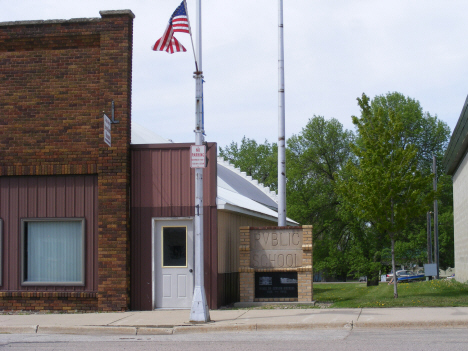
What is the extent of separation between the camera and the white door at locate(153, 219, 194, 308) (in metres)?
14.8

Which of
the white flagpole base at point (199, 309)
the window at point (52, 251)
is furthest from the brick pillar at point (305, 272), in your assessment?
the window at point (52, 251)

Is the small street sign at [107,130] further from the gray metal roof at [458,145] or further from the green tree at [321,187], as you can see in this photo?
the green tree at [321,187]

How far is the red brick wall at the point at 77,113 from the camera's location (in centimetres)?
1465

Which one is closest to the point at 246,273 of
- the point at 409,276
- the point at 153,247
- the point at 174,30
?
the point at 153,247

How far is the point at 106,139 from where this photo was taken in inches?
559

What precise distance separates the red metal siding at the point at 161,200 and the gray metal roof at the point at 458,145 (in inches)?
384

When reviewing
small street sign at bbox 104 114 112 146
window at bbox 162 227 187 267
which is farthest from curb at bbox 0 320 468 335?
small street sign at bbox 104 114 112 146

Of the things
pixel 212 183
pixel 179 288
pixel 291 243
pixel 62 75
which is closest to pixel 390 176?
pixel 291 243

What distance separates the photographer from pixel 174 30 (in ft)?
41.6

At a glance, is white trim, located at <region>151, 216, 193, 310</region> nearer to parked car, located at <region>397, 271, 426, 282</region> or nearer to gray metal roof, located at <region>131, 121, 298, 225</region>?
gray metal roof, located at <region>131, 121, 298, 225</region>

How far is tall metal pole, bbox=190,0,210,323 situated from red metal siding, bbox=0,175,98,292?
12.2 ft

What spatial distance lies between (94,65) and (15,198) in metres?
3.86

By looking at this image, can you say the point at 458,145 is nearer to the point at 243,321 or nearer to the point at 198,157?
the point at 198,157

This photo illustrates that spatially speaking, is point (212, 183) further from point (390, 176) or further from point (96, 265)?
point (390, 176)
